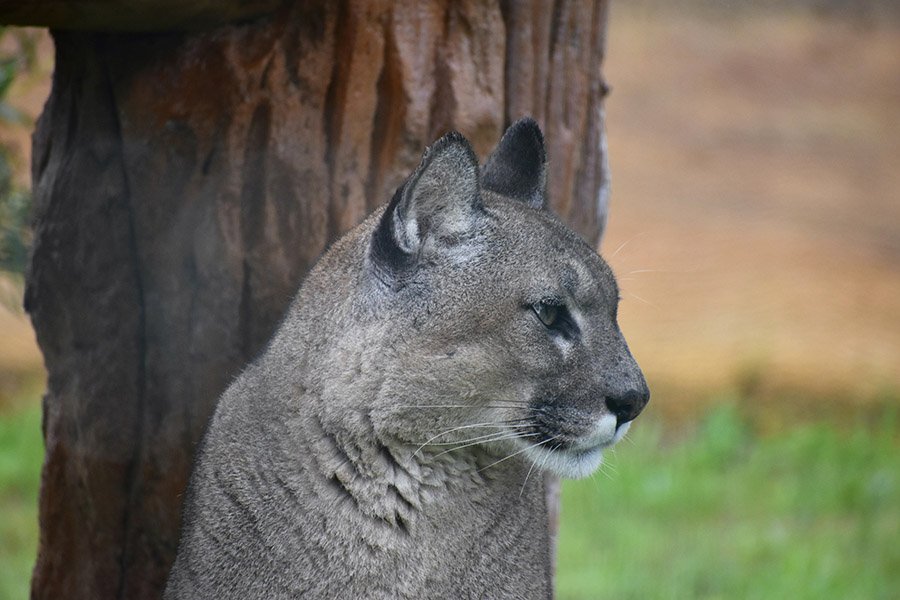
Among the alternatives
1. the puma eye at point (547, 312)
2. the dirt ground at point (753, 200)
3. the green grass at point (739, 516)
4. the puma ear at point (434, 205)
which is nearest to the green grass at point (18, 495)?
the dirt ground at point (753, 200)

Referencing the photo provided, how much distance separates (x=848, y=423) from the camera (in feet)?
28.1

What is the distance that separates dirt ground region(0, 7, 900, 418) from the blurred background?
0.02 m

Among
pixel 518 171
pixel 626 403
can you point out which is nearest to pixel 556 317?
pixel 626 403

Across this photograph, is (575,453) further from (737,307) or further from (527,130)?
(737,307)

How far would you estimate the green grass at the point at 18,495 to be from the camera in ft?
19.7

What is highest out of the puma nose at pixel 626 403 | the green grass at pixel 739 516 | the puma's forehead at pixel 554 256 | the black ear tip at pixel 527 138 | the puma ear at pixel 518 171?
the black ear tip at pixel 527 138

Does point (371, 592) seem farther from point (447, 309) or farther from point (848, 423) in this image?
point (848, 423)

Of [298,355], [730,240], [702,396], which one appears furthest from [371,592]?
[730,240]

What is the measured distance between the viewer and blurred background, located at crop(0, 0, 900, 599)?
6492mm

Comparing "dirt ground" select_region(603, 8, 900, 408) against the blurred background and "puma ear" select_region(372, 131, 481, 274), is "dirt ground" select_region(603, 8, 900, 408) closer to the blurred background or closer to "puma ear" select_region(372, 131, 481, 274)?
the blurred background

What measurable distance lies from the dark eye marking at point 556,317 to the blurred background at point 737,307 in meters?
0.51

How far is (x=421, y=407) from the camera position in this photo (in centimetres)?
320

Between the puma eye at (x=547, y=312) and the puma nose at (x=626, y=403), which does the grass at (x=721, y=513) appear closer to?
the puma nose at (x=626, y=403)

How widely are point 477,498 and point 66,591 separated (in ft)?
5.67
